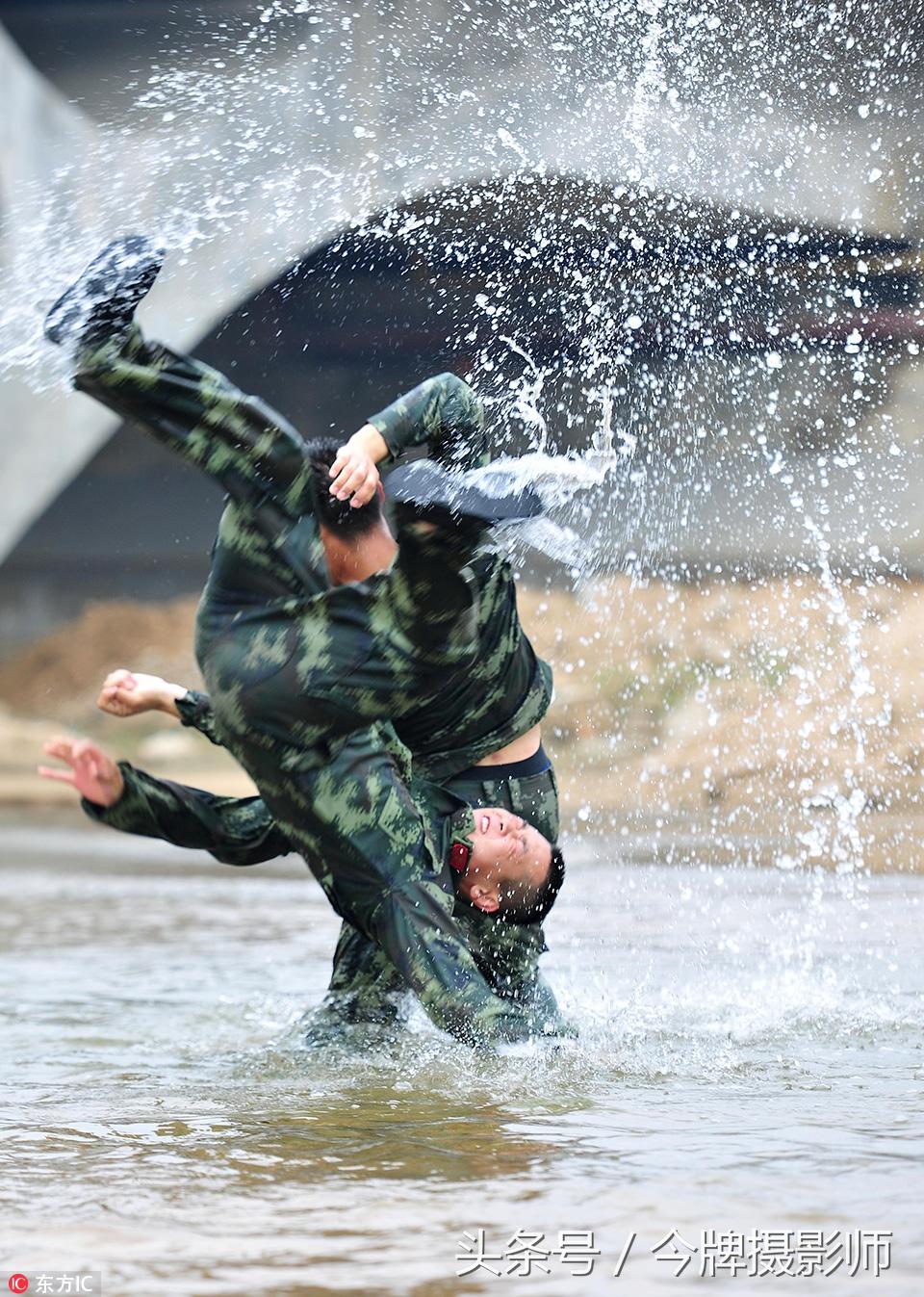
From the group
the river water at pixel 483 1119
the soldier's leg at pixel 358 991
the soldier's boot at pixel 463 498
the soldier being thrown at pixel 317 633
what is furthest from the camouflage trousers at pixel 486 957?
the soldier's boot at pixel 463 498

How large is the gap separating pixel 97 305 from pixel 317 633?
67 centimetres

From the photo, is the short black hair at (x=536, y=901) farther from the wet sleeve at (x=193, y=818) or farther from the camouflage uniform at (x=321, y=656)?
the wet sleeve at (x=193, y=818)

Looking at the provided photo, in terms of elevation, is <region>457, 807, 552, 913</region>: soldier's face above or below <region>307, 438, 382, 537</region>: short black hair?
below

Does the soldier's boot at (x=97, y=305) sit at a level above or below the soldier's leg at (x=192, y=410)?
above

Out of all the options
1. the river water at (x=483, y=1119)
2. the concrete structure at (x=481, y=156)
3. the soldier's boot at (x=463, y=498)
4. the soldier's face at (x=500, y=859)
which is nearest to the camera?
the river water at (x=483, y=1119)

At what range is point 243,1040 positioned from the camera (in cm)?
383

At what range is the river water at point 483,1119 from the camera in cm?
212

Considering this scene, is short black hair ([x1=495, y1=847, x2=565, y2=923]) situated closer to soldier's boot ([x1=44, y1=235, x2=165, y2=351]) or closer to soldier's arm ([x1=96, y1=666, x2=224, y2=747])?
soldier's arm ([x1=96, y1=666, x2=224, y2=747])

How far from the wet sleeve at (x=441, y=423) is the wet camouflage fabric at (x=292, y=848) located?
0.67 meters

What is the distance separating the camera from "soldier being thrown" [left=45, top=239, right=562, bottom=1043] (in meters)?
3.03

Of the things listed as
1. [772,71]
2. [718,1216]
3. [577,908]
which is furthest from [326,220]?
[718,1216]

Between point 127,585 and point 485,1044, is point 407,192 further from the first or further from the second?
point 485,1044

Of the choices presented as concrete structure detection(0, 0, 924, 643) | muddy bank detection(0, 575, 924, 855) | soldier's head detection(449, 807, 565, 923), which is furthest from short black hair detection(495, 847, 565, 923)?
concrete structure detection(0, 0, 924, 643)

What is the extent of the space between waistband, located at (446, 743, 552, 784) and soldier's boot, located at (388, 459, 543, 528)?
0.93 metres
